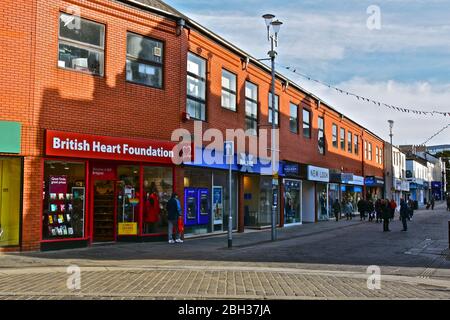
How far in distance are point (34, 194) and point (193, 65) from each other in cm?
844

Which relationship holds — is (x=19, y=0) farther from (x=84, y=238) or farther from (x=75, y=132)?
(x=84, y=238)

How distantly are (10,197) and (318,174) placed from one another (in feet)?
72.4

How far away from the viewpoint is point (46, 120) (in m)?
14.6

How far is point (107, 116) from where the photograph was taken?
1620 centimetres

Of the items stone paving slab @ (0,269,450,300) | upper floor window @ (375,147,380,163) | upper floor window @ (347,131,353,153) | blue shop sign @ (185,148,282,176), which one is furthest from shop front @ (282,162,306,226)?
upper floor window @ (375,147,380,163)

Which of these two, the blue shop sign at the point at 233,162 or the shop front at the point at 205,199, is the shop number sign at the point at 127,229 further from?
the blue shop sign at the point at 233,162

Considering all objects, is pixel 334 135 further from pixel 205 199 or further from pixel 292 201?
pixel 205 199

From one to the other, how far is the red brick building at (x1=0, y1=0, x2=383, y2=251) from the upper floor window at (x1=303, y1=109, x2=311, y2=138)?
8929 mm

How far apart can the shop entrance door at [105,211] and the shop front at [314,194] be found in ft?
54.5

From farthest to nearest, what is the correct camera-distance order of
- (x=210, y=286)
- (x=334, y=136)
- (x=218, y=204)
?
(x=334, y=136), (x=218, y=204), (x=210, y=286)

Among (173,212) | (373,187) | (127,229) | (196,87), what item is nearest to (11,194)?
(127,229)

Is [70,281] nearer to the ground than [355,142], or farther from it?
nearer to the ground

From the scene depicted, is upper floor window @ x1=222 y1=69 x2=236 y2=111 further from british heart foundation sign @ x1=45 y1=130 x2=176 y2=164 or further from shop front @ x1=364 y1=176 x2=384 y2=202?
shop front @ x1=364 y1=176 x2=384 y2=202
